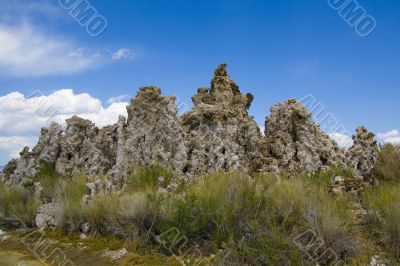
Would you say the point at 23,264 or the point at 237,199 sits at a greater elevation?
the point at 237,199

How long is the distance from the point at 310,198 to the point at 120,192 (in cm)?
444

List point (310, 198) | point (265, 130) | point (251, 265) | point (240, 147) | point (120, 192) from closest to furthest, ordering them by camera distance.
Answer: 1. point (251, 265)
2. point (310, 198)
3. point (120, 192)
4. point (240, 147)
5. point (265, 130)

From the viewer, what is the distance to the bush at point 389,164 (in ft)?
33.0

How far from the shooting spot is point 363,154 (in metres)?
11.0

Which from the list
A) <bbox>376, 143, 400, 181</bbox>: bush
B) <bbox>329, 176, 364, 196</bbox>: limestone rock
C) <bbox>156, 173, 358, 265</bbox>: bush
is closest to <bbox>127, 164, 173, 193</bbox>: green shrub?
<bbox>156, 173, 358, 265</bbox>: bush

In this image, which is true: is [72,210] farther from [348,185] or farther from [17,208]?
[348,185]

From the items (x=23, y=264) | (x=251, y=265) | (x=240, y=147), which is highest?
(x=240, y=147)

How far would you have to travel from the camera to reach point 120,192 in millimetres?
10047

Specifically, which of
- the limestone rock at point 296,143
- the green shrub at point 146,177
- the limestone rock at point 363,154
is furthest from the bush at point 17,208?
the limestone rock at point 363,154

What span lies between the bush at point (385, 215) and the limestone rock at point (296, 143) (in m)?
3.13

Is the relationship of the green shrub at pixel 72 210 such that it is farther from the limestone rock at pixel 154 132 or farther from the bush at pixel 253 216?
the bush at pixel 253 216

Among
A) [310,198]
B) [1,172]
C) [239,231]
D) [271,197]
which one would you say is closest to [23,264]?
[239,231]

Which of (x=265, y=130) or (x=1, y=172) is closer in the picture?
(x=265, y=130)

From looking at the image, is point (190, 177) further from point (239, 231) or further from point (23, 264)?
point (23, 264)
